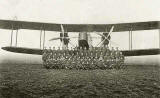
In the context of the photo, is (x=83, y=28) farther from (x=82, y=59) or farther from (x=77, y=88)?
(x=77, y=88)

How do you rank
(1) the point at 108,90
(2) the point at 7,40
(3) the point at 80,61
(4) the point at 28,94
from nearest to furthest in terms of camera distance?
(4) the point at 28,94 → (1) the point at 108,90 → (3) the point at 80,61 → (2) the point at 7,40

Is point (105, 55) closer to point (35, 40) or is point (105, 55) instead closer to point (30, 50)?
point (30, 50)

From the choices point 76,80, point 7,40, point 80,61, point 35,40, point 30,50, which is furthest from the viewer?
point 35,40

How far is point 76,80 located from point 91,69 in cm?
276

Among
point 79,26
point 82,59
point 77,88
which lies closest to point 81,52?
point 82,59

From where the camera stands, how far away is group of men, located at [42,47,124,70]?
28.9ft

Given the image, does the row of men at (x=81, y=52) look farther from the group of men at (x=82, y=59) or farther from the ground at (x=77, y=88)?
the ground at (x=77, y=88)

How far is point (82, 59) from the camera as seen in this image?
28.9 feet

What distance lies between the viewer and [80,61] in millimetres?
8758

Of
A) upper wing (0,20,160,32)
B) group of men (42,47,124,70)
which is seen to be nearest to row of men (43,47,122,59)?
group of men (42,47,124,70)

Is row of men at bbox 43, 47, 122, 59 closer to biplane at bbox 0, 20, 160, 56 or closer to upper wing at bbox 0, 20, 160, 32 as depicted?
biplane at bbox 0, 20, 160, 56

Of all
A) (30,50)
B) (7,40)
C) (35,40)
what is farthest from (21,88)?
(35,40)

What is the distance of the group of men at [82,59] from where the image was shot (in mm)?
8797

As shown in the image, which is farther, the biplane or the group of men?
the biplane
